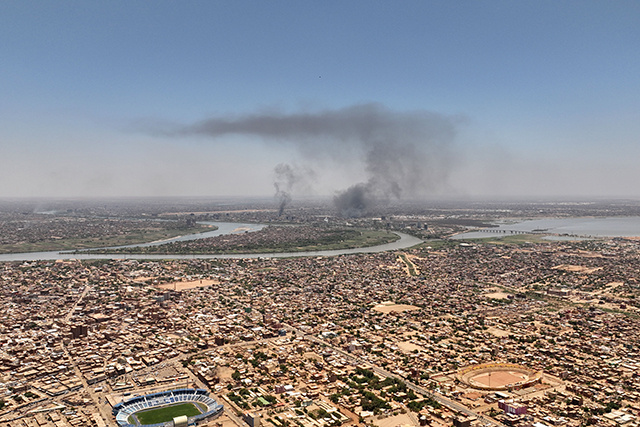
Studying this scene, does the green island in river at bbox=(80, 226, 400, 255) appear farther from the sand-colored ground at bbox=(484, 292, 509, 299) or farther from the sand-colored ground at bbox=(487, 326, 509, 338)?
the sand-colored ground at bbox=(487, 326, 509, 338)

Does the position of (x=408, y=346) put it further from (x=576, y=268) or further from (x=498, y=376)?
(x=576, y=268)

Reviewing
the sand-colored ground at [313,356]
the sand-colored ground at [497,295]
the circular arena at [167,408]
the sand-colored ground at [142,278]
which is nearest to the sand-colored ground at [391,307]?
the sand-colored ground at [497,295]

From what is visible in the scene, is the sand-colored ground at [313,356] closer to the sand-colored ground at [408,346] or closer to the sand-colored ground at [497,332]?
the sand-colored ground at [408,346]

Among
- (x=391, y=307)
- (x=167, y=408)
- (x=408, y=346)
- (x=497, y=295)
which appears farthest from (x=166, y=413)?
(x=497, y=295)

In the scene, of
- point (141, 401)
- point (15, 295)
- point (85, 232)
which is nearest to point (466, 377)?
point (141, 401)

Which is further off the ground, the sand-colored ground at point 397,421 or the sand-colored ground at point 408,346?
the sand-colored ground at point 408,346

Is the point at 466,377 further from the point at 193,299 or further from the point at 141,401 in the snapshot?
the point at 193,299

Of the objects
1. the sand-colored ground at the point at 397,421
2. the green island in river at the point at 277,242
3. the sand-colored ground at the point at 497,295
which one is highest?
the green island in river at the point at 277,242

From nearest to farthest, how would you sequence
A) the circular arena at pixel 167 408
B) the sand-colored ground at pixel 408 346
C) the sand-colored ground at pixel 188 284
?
the circular arena at pixel 167 408, the sand-colored ground at pixel 408 346, the sand-colored ground at pixel 188 284
